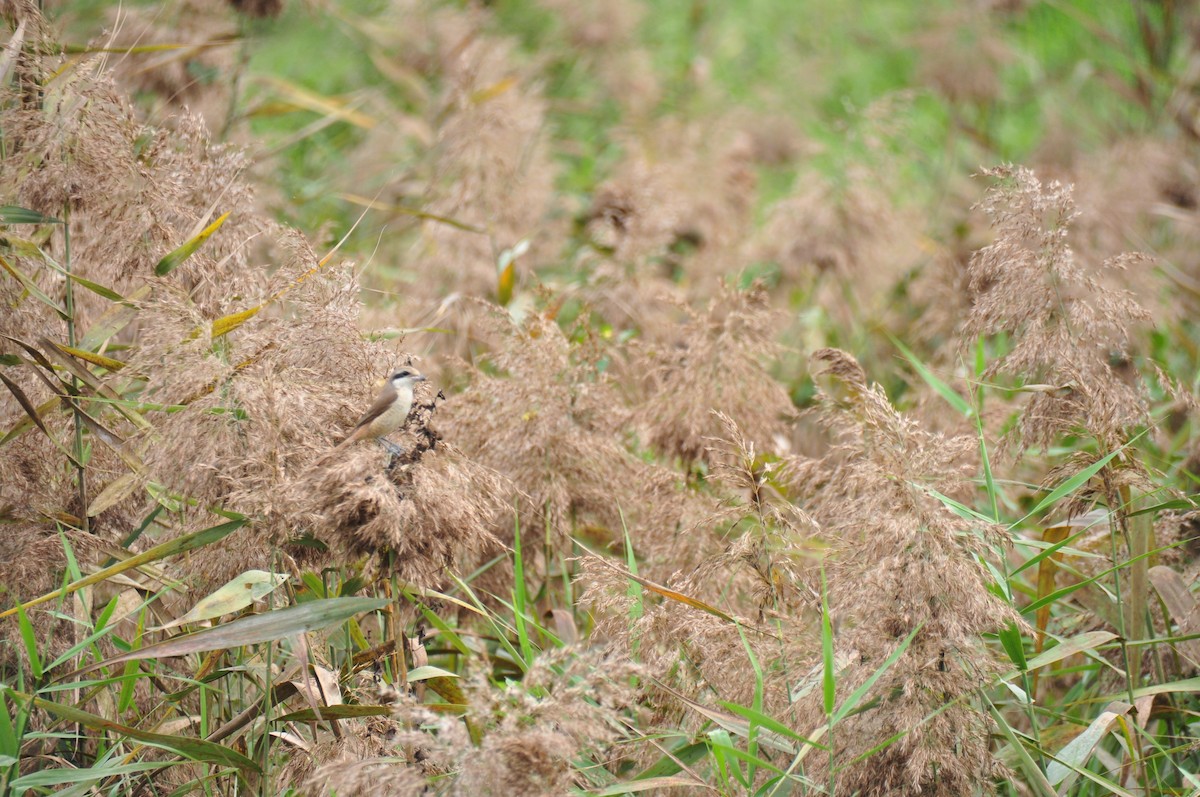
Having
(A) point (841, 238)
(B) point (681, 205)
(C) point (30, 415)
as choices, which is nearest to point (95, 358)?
(C) point (30, 415)

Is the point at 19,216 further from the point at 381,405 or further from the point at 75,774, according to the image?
the point at 75,774

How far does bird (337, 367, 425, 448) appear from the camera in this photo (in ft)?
6.86

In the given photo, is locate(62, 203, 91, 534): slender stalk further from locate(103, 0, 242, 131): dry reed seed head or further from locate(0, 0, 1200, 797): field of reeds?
locate(103, 0, 242, 131): dry reed seed head

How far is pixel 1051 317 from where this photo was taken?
2.40 m

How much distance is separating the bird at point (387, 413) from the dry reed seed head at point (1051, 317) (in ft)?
→ 4.49

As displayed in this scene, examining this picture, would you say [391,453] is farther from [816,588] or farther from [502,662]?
[816,588]

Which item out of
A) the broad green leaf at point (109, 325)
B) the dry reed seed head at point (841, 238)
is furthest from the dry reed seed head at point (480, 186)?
the broad green leaf at point (109, 325)

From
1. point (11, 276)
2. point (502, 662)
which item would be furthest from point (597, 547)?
point (11, 276)

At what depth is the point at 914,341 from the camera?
4.51 meters

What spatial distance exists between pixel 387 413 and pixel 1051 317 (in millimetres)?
1543

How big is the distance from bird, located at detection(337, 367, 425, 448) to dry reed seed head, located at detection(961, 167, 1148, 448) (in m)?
1.37

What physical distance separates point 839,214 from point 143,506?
3628 mm

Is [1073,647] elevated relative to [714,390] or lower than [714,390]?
lower

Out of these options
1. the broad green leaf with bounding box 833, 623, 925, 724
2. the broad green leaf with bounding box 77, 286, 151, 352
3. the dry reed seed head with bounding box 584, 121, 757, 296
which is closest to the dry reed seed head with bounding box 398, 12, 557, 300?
the dry reed seed head with bounding box 584, 121, 757, 296
